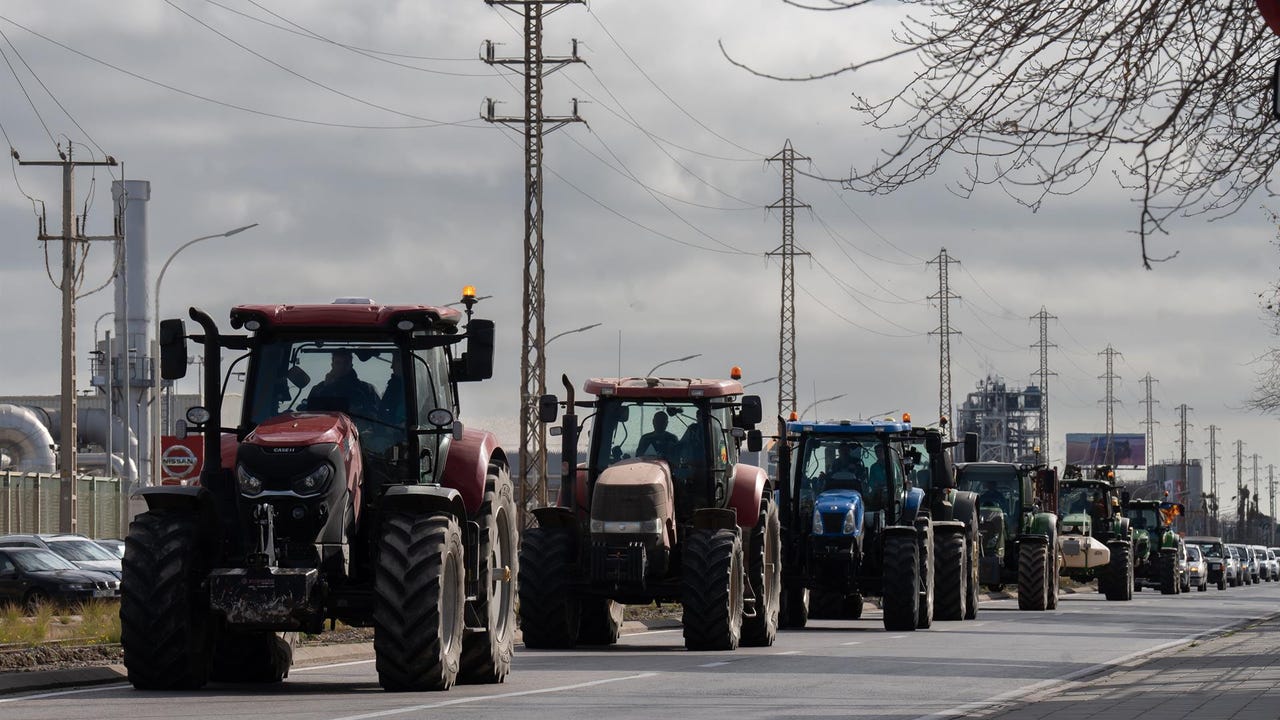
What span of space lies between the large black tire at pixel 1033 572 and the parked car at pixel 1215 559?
28974 mm

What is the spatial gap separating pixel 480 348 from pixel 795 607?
13.7 metres

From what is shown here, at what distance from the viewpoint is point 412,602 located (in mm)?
14500

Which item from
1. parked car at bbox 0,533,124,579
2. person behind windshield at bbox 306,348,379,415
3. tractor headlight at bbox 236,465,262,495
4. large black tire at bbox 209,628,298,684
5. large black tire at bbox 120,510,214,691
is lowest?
parked car at bbox 0,533,124,579

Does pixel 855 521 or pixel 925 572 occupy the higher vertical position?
pixel 855 521

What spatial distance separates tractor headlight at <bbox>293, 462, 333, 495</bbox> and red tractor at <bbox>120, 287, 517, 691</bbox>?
0.05 ft

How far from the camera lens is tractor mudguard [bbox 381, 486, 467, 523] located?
14935 mm

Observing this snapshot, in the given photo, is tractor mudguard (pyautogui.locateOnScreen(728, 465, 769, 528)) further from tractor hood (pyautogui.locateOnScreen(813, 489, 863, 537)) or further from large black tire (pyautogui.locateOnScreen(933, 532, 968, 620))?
large black tire (pyautogui.locateOnScreen(933, 532, 968, 620))

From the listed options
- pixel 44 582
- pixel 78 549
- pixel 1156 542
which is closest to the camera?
pixel 44 582

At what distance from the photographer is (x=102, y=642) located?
67.3 ft

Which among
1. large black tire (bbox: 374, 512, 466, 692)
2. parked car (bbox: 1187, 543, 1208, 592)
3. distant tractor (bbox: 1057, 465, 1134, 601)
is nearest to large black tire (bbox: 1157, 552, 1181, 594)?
parked car (bbox: 1187, 543, 1208, 592)

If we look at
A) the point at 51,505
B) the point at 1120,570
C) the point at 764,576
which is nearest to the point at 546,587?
the point at 764,576

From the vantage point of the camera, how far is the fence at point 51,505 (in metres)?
56.8

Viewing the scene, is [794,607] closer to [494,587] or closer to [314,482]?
[494,587]

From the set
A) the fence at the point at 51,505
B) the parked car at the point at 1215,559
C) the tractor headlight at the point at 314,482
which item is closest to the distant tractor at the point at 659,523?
the tractor headlight at the point at 314,482
